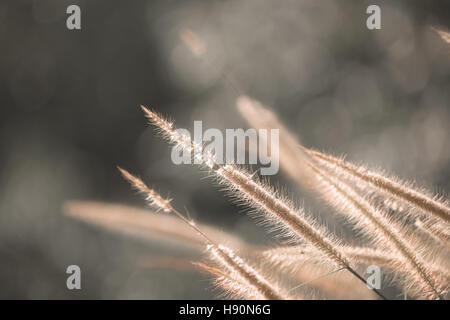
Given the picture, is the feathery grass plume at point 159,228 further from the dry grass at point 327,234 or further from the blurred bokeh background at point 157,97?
the blurred bokeh background at point 157,97

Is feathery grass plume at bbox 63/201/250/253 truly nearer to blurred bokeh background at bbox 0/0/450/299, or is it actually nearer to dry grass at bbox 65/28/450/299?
dry grass at bbox 65/28/450/299

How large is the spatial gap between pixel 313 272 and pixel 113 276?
56cm

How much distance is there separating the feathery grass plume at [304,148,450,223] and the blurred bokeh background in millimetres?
499

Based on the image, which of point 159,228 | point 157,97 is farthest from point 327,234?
point 157,97

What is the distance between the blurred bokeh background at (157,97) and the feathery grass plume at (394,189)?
19.6 inches

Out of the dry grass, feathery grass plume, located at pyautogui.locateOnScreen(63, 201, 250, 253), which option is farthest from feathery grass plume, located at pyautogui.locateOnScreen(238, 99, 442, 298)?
feathery grass plume, located at pyautogui.locateOnScreen(63, 201, 250, 253)

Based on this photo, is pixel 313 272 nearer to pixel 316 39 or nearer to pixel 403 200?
pixel 403 200

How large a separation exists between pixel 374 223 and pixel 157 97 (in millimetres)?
695

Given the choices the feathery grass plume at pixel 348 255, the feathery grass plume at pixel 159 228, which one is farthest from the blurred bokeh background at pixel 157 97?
the feathery grass plume at pixel 348 255

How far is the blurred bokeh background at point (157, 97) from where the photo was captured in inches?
32.8

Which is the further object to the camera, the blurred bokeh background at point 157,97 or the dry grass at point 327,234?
the blurred bokeh background at point 157,97

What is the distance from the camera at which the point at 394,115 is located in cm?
84

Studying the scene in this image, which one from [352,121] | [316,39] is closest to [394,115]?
[352,121]
